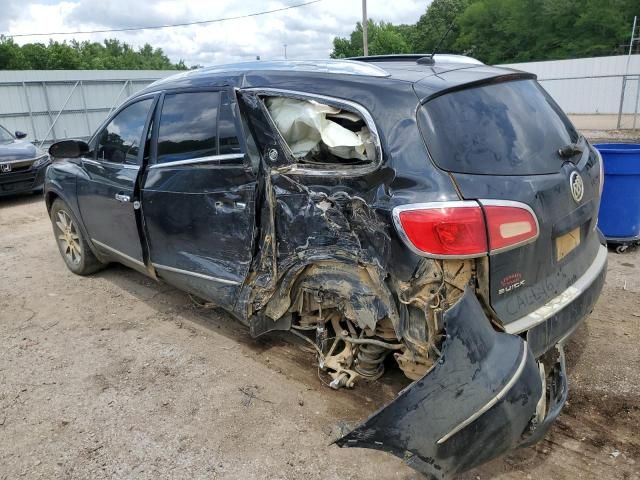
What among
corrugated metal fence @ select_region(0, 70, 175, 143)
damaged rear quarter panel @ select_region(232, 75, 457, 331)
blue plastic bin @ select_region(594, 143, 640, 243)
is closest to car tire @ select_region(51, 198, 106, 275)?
damaged rear quarter panel @ select_region(232, 75, 457, 331)

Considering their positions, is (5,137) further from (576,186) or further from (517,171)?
(576,186)

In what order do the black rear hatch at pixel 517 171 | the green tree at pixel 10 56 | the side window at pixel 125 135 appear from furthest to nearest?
the green tree at pixel 10 56
the side window at pixel 125 135
the black rear hatch at pixel 517 171

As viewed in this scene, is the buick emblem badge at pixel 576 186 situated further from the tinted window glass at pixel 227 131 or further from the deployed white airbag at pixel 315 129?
the tinted window glass at pixel 227 131

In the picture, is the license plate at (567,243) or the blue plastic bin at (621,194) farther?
the blue plastic bin at (621,194)

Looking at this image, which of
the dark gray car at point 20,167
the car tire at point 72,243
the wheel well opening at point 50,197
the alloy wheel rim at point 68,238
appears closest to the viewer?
the car tire at point 72,243

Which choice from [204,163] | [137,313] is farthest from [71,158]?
[204,163]

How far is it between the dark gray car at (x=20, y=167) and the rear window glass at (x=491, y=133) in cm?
901

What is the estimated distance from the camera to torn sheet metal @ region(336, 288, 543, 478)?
2.12m

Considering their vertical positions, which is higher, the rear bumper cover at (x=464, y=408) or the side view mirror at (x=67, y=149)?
the side view mirror at (x=67, y=149)

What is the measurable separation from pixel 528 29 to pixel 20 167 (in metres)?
52.1

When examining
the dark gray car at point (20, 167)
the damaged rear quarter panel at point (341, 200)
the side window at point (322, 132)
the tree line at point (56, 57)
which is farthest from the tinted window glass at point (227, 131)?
the tree line at point (56, 57)

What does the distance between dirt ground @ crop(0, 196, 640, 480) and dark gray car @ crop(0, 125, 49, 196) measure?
5.61m

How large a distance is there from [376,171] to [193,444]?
1738 mm

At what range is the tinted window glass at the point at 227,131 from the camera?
324cm
